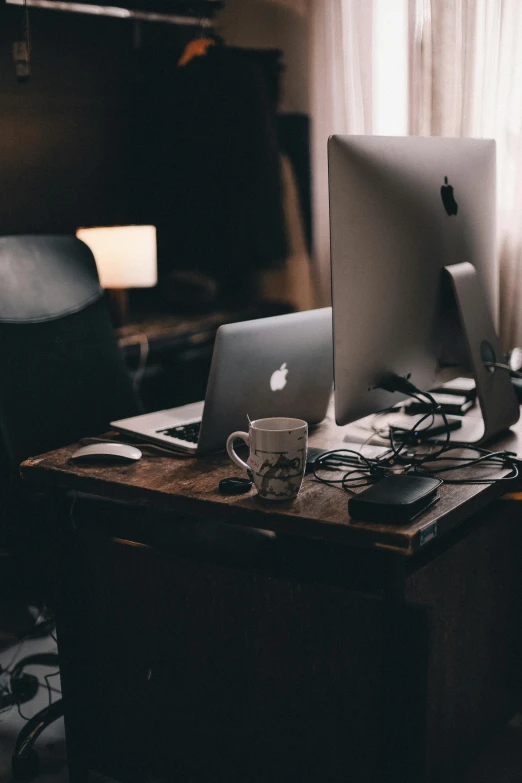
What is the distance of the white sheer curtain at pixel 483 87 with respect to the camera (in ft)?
9.00

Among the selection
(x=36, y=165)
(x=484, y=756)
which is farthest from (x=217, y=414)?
(x=36, y=165)

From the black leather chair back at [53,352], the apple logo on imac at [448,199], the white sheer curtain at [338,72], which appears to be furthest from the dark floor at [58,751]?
the white sheer curtain at [338,72]

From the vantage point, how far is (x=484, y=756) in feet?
5.92

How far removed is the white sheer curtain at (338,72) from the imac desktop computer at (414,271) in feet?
5.09

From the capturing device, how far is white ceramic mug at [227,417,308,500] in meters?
1.27

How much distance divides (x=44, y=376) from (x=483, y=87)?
1.84 m

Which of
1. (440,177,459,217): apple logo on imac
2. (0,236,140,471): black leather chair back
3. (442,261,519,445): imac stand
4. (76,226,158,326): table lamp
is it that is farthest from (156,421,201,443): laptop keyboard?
(76,226,158,326): table lamp

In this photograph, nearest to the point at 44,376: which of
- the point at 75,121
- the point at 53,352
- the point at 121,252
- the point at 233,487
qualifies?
the point at 53,352

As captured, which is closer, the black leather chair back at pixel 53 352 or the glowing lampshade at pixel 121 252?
the black leather chair back at pixel 53 352

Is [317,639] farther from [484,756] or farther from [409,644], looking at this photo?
[484,756]

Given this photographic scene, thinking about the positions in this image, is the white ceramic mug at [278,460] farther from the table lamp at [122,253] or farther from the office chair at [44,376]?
the table lamp at [122,253]

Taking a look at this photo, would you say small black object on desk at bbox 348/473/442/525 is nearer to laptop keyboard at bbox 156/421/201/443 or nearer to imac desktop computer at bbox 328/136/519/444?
imac desktop computer at bbox 328/136/519/444

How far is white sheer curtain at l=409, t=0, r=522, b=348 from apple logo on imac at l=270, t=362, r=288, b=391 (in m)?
1.54

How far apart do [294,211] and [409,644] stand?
2.60 metres
